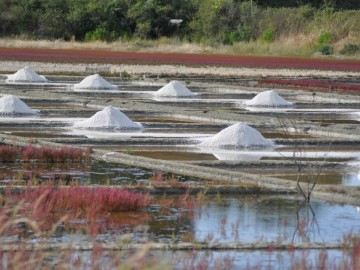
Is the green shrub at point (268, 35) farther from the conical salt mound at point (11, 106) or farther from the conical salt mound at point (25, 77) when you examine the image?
the conical salt mound at point (11, 106)

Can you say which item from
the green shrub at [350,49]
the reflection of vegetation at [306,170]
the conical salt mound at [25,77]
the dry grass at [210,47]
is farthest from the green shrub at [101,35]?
the reflection of vegetation at [306,170]

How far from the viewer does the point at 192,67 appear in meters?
32.5

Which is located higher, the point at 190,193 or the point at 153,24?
Answer: the point at 153,24

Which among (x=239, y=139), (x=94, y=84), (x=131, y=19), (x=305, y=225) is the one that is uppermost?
(x=131, y=19)

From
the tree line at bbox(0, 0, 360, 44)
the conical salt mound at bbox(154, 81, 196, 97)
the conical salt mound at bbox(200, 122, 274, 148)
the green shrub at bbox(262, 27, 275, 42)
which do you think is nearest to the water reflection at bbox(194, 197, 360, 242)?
the conical salt mound at bbox(200, 122, 274, 148)

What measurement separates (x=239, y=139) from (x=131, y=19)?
36141 millimetres

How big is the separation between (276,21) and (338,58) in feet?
24.7

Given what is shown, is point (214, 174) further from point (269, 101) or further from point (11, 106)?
point (269, 101)

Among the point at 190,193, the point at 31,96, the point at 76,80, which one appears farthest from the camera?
the point at 76,80

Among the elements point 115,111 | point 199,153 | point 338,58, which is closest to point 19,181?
point 199,153

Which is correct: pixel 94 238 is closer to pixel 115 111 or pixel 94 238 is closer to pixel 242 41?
pixel 115 111

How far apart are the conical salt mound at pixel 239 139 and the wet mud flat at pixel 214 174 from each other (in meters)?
0.18

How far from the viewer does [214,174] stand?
10648 millimetres

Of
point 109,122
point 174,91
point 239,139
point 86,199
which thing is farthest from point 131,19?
point 86,199
